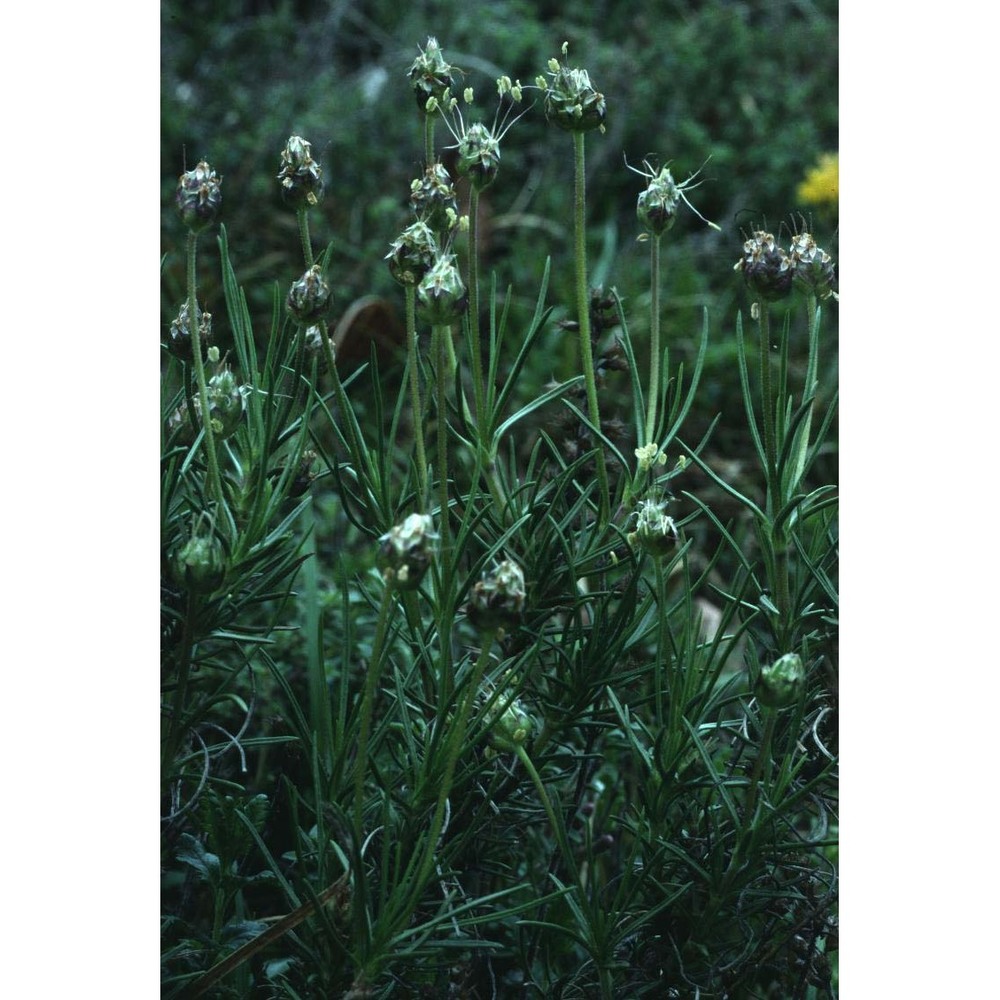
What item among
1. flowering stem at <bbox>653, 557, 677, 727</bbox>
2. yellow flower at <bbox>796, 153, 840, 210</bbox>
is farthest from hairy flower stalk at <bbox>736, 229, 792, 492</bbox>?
yellow flower at <bbox>796, 153, 840, 210</bbox>

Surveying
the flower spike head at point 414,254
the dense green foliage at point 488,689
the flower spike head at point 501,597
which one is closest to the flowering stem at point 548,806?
the dense green foliage at point 488,689

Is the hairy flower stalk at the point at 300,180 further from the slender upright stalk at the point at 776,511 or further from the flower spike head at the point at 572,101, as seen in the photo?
the slender upright stalk at the point at 776,511

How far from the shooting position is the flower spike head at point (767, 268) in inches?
23.7

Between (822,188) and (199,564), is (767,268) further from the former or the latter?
(822,188)

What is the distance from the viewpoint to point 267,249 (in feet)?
5.47

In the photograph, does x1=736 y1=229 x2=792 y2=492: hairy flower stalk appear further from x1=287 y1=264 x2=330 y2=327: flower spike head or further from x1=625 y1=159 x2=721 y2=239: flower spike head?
x1=287 y1=264 x2=330 y2=327: flower spike head

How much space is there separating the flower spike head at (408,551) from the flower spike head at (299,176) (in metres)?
0.20

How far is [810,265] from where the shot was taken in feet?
2.13

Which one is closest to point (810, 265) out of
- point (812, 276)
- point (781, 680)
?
point (812, 276)

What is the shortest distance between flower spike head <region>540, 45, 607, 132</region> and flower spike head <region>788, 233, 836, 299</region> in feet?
0.39

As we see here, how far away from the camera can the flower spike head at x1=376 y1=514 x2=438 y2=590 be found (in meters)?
0.50

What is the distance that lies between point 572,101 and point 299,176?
0.45 ft
